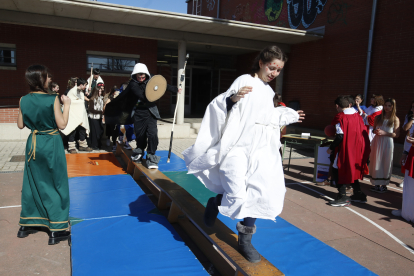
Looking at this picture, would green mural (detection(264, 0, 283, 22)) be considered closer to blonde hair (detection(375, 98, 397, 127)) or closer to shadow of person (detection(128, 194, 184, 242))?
blonde hair (detection(375, 98, 397, 127))

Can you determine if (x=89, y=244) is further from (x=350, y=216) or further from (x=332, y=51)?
(x=332, y=51)

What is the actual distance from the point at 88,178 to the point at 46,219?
7.46 ft

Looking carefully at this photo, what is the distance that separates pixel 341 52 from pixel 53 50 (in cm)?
1038

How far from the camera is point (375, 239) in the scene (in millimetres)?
3801

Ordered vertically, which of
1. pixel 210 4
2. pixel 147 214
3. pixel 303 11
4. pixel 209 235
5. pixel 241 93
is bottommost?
pixel 147 214

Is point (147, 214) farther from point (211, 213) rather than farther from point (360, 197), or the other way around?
point (360, 197)

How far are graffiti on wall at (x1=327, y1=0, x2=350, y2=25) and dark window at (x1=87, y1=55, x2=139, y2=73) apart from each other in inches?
300

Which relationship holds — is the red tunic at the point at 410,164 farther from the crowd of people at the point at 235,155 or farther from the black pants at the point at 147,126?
the black pants at the point at 147,126

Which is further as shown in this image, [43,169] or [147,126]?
[147,126]

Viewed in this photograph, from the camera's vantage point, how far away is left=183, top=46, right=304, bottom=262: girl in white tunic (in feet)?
8.02

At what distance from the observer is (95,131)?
338 inches

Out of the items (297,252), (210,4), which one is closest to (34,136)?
(297,252)

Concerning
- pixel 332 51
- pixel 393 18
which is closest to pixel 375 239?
pixel 393 18

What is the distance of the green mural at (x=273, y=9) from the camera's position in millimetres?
13688
